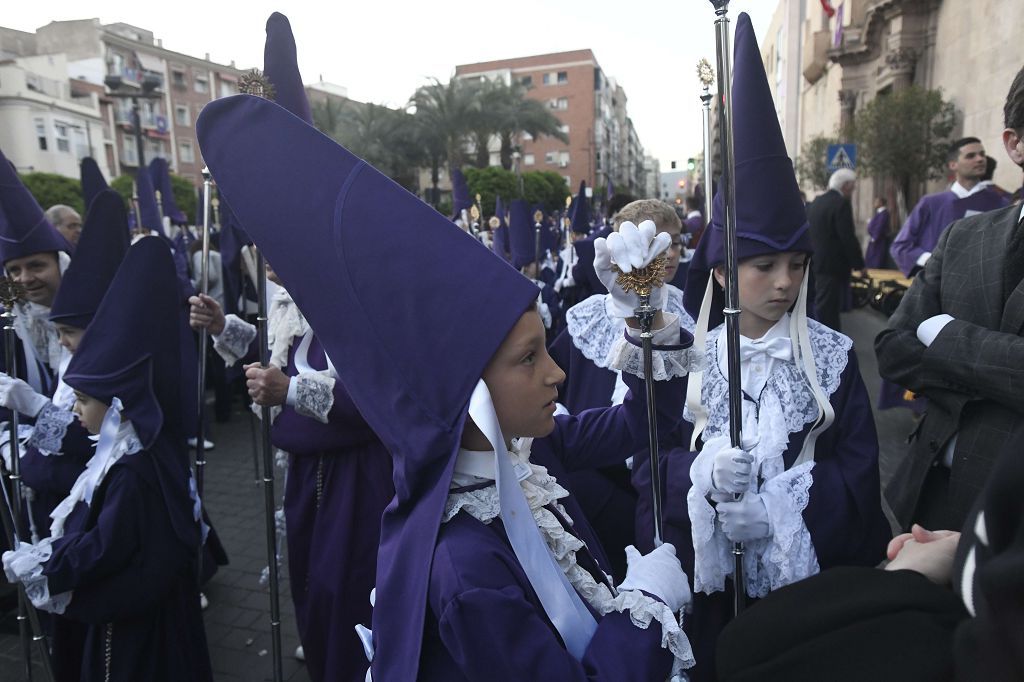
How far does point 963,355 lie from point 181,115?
61.7 meters

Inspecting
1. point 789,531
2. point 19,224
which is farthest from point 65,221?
point 789,531

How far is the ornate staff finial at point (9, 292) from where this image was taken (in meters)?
2.66

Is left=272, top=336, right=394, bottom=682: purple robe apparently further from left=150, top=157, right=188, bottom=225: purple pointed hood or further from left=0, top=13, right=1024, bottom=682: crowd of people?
left=150, top=157, right=188, bottom=225: purple pointed hood

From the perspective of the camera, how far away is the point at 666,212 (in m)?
3.52

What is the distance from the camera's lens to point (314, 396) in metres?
2.75

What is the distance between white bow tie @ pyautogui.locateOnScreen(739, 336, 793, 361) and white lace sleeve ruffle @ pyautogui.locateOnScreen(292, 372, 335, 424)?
1.60 m

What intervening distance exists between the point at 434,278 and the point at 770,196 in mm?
1213

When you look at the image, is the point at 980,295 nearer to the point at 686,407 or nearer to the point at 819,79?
the point at 686,407

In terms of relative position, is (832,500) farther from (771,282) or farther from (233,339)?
(233,339)

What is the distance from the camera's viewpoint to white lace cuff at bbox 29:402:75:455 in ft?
9.48

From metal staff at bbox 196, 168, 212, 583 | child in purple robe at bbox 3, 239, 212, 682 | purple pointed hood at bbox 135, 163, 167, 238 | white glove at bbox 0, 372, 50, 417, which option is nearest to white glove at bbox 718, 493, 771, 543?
child in purple robe at bbox 3, 239, 212, 682

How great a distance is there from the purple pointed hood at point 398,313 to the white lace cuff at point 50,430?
2.02 meters

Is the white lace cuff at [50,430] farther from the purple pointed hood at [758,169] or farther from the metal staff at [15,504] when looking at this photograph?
the purple pointed hood at [758,169]

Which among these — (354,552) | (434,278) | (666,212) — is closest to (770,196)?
(434,278)
